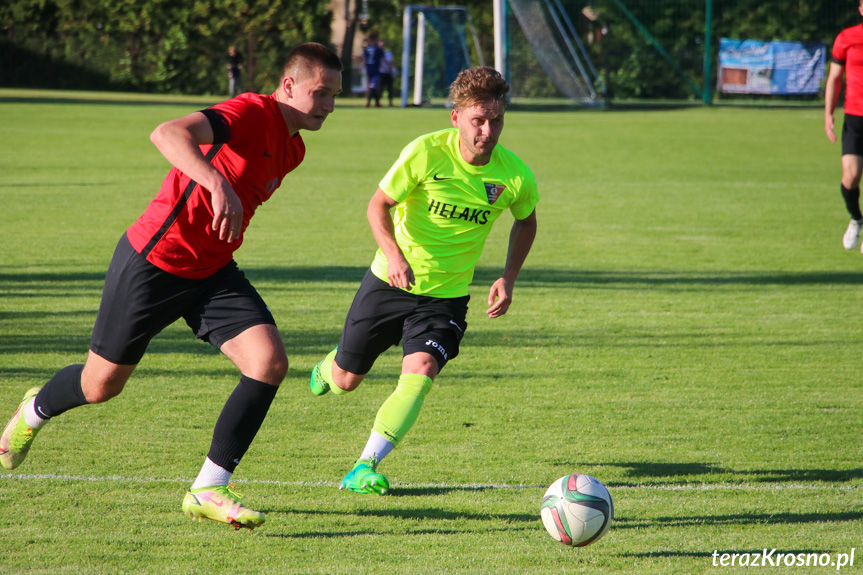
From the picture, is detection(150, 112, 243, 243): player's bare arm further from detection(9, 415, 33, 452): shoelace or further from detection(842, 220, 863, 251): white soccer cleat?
detection(842, 220, 863, 251): white soccer cleat

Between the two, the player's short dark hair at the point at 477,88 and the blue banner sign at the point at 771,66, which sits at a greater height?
the player's short dark hair at the point at 477,88

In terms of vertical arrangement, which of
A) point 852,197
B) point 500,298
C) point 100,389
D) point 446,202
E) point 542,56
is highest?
point 446,202

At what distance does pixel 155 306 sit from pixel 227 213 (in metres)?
0.69

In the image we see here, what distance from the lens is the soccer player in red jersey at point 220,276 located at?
369cm

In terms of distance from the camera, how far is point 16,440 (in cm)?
414

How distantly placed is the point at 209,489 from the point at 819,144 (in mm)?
22084

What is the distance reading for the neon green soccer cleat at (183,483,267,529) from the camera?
3584 mm

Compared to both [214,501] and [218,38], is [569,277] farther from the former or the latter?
[218,38]

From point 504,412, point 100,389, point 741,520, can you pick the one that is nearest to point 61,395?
point 100,389

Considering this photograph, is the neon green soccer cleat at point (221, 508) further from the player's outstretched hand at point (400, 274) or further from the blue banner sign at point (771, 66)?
the blue banner sign at point (771, 66)

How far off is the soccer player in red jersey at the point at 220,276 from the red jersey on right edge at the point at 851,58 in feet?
26.2

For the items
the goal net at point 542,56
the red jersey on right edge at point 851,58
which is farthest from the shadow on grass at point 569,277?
the goal net at point 542,56

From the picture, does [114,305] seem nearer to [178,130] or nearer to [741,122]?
[178,130]

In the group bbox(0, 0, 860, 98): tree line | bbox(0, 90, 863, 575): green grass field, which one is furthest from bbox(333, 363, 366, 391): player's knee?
bbox(0, 0, 860, 98): tree line
